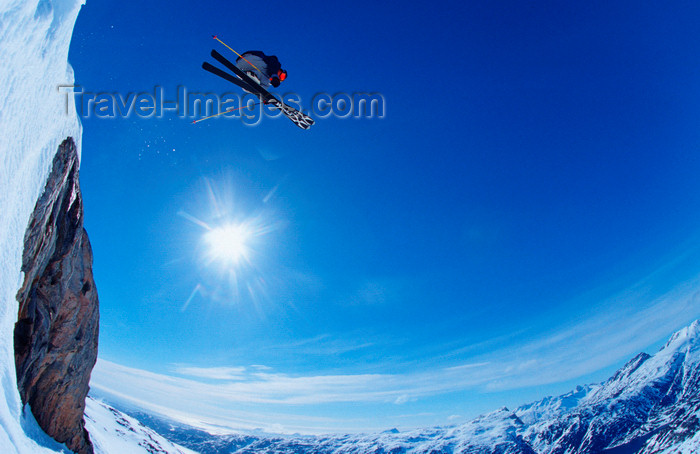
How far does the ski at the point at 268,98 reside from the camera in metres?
16.1

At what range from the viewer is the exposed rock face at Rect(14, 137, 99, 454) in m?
11.7

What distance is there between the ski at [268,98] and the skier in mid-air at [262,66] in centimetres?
50

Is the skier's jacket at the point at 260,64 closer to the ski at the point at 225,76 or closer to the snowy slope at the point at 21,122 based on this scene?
the ski at the point at 225,76

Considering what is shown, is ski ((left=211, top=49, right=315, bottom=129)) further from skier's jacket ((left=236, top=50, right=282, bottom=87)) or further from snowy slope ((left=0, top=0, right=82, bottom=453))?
snowy slope ((left=0, top=0, right=82, bottom=453))

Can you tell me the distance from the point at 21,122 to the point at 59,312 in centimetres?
1890

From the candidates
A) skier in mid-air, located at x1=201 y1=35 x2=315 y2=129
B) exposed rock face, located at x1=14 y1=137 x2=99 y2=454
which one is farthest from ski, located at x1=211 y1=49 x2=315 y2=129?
Answer: exposed rock face, located at x1=14 y1=137 x2=99 y2=454

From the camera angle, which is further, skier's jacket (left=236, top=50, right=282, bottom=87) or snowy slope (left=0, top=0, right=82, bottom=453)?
skier's jacket (left=236, top=50, right=282, bottom=87)

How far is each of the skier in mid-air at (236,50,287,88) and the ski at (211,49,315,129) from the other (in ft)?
1.66

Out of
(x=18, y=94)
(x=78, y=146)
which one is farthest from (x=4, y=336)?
(x=78, y=146)

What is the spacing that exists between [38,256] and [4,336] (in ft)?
13.6

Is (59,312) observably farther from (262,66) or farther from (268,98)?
(262,66)

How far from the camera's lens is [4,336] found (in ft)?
28.8

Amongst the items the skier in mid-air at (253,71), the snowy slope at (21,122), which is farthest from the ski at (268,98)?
the snowy slope at (21,122)

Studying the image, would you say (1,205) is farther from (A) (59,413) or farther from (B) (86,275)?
(A) (59,413)
